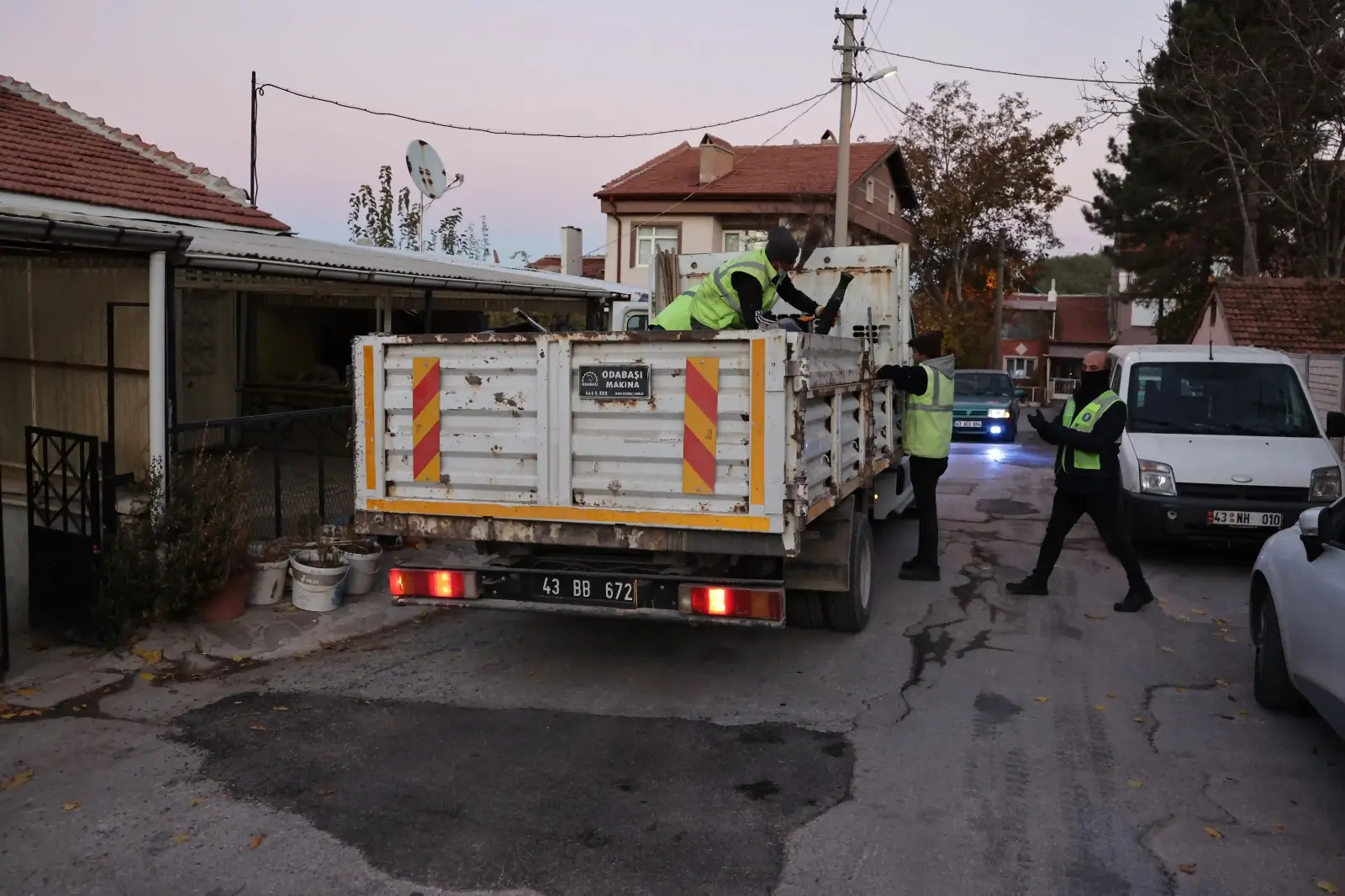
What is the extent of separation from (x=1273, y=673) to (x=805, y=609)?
2504mm

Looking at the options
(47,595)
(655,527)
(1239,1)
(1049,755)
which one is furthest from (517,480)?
(1239,1)

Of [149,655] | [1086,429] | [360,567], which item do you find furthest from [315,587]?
[1086,429]

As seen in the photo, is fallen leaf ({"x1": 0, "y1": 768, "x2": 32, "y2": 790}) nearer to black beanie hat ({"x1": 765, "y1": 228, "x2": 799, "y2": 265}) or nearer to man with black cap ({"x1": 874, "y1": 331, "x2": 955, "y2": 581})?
black beanie hat ({"x1": 765, "y1": 228, "x2": 799, "y2": 265})

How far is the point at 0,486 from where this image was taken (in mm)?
7324

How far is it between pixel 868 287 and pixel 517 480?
4372 millimetres

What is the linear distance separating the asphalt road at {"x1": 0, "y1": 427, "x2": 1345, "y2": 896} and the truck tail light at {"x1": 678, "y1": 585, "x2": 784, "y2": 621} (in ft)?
1.71

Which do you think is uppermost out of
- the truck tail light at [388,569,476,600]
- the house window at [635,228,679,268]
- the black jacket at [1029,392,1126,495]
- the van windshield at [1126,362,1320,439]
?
the house window at [635,228,679,268]

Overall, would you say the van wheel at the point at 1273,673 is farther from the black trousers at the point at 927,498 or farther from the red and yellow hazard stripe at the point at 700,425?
the red and yellow hazard stripe at the point at 700,425

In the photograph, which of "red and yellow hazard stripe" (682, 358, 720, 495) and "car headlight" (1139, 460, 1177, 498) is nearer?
"red and yellow hazard stripe" (682, 358, 720, 495)

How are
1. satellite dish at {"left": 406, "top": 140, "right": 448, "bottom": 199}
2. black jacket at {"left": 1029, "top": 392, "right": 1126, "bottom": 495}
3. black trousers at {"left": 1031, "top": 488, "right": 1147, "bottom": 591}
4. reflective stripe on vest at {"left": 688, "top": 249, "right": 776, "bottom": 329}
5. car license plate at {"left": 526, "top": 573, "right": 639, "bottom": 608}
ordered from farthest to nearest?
satellite dish at {"left": 406, "top": 140, "right": 448, "bottom": 199} < black trousers at {"left": 1031, "top": 488, "right": 1147, "bottom": 591} < black jacket at {"left": 1029, "top": 392, "right": 1126, "bottom": 495} < reflective stripe on vest at {"left": 688, "top": 249, "right": 776, "bottom": 329} < car license plate at {"left": 526, "top": 573, "right": 639, "bottom": 608}

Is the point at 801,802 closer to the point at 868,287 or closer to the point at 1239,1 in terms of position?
the point at 868,287

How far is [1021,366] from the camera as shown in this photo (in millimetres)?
62375

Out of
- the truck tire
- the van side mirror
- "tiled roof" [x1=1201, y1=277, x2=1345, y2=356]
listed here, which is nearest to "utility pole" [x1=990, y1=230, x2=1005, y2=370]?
"tiled roof" [x1=1201, y1=277, x2=1345, y2=356]

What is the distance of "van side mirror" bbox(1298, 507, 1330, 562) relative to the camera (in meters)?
4.68
